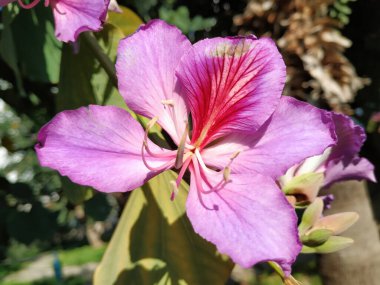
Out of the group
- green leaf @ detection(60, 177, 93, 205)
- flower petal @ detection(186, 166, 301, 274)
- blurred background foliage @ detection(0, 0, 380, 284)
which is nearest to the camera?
flower petal @ detection(186, 166, 301, 274)

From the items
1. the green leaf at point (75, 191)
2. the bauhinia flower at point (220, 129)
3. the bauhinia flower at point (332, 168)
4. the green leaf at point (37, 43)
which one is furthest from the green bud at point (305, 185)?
the green leaf at point (37, 43)

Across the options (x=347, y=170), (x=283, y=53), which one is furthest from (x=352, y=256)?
(x=347, y=170)

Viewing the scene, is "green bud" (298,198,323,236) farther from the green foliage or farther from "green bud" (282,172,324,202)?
the green foliage

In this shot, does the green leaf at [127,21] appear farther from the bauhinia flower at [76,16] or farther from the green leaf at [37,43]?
the bauhinia flower at [76,16]

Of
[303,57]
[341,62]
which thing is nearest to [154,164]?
[303,57]

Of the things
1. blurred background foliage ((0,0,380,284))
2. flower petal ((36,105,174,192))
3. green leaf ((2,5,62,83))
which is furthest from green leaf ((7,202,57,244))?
flower petal ((36,105,174,192))

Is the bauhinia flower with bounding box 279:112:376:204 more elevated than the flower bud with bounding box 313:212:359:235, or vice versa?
the bauhinia flower with bounding box 279:112:376:204

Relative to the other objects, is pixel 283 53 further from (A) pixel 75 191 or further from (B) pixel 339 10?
(A) pixel 75 191

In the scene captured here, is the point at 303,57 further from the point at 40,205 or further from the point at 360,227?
the point at 40,205
